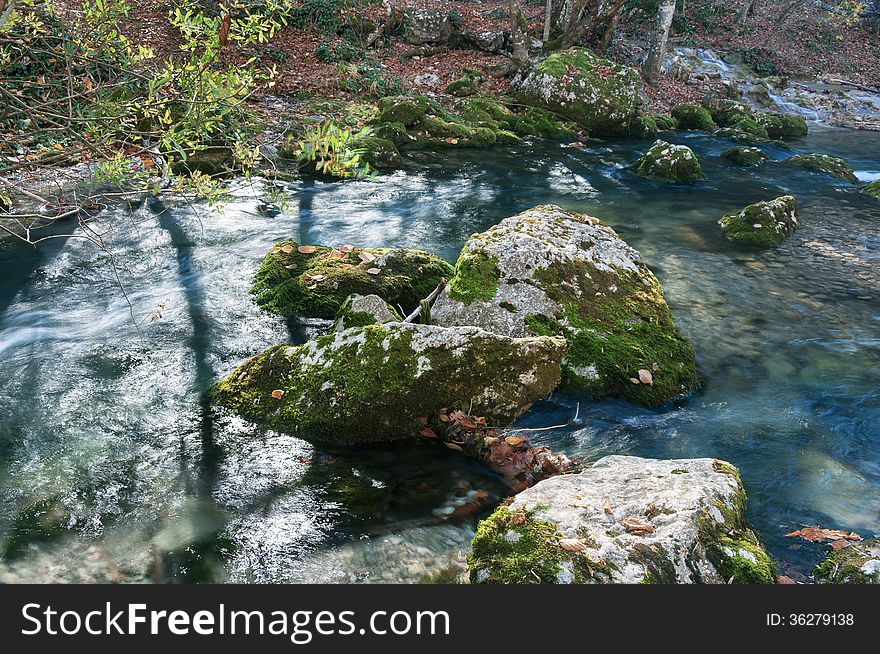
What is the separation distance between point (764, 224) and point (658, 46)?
50.0 feet

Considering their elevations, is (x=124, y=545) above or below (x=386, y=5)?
below

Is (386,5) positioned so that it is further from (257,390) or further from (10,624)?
(10,624)

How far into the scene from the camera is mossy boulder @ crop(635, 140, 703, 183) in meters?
14.2

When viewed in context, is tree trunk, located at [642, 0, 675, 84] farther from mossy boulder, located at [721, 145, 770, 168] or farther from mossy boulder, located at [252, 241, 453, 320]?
mossy boulder, located at [252, 241, 453, 320]

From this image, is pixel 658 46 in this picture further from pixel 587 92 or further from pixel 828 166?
pixel 828 166

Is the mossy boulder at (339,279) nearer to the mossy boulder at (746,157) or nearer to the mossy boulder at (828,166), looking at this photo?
the mossy boulder at (746,157)

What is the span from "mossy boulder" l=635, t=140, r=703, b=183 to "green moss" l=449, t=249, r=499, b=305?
9356 mm

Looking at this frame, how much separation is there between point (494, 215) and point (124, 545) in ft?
29.0

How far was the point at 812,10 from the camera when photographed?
32656 mm

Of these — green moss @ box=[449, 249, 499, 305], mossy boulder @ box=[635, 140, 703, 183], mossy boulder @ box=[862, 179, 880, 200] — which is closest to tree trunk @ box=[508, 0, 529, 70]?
mossy boulder @ box=[635, 140, 703, 183]

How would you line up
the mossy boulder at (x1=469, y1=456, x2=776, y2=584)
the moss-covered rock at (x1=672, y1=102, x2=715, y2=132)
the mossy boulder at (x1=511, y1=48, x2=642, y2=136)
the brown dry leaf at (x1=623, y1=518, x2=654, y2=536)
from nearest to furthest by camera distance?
the mossy boulder at (x1=469, y1=456, x2=776, y2=584) → the brown dry leaf at (x1=623, y1=518, x2=654, y2=536) → the mossy boulder at (x1=511, y1=48, x2=642, y2=136) → the moss-covered rock at (x1=672, y1=102, x2=715, y2=132)

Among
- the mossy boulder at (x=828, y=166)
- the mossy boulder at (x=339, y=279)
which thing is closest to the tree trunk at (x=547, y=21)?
the mossy boulder at (x=828, y=166)

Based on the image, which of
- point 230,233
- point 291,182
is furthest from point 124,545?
point 291,182

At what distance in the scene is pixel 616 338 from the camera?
6.20 metres
